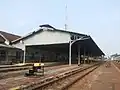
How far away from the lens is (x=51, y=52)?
89.1m

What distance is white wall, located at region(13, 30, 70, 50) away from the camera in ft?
169

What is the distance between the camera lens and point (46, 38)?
2101 inches

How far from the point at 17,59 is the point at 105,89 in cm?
4098

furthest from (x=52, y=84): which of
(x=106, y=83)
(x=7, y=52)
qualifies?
(x=7, y=52)

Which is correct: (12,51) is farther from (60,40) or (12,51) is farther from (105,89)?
(105,89)

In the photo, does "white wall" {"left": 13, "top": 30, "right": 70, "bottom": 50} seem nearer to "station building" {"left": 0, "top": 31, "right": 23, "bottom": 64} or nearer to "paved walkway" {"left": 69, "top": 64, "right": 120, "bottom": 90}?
"station building" {"left": 0, "top": 31, "right": 23, "bottom": 64}

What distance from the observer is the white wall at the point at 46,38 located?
51628 millimetres

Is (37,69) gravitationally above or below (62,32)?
below

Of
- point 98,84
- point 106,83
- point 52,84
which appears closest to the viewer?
point 52,84

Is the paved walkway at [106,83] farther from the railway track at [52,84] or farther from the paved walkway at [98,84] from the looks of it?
the railway track at [52,84]

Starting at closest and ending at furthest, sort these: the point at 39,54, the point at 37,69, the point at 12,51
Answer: the point at 37,69 → the point at 12,51 → the point at 39,54

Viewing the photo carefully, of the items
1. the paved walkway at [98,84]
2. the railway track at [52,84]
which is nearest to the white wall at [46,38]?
the paved walkway at [98,84]

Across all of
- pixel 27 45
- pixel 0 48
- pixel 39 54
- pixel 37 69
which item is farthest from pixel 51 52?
pixel 37 69

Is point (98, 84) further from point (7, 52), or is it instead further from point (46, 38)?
point (46, 38)
